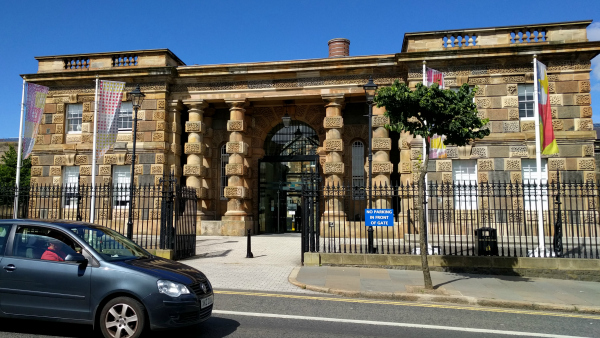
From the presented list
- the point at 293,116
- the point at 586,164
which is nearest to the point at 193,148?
the point at 293,116

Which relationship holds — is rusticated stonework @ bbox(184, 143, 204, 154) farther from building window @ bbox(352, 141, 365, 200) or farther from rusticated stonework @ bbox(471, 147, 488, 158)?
rusticated stonework @ bbox(471, 147, 488, 158)

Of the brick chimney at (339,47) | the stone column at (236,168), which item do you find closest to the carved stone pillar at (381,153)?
the brick chimney at (339,47)

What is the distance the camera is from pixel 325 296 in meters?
9.22

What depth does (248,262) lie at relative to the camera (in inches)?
535

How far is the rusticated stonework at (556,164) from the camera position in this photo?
59.6ft

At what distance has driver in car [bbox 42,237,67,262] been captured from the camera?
18.9ft

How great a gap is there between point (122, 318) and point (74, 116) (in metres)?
19.9

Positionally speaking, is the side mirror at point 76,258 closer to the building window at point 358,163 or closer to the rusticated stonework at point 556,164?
the building window at point 358,163

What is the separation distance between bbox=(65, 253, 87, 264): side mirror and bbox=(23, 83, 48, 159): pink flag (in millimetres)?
17027

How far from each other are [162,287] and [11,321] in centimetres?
275

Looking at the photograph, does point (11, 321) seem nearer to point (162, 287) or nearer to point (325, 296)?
point (162, 287)

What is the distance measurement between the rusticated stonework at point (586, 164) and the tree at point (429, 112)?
10499mm

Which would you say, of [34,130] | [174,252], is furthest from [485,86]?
[34,130]

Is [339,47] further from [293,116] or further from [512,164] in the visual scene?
[512,164]
